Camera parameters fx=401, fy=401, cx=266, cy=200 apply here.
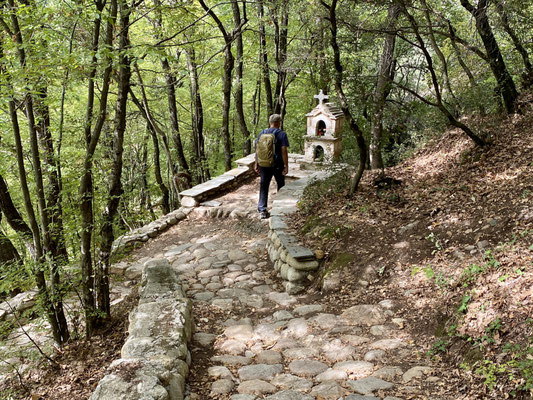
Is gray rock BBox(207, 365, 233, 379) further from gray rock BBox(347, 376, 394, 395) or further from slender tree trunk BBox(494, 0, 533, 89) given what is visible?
slender tree trunk BBox(494, 0, 533, 89)

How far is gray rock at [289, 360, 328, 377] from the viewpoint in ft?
11.1

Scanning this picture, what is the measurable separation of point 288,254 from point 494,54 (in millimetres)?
5364

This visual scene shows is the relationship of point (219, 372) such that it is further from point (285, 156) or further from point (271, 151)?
point (285, 156)

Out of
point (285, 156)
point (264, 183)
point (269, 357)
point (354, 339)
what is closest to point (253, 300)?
point (269, 357)

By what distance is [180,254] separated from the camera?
741cm

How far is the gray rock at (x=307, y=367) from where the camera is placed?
3.38 metres

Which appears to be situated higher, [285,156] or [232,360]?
[285,156]

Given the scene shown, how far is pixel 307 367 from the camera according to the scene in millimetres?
3461

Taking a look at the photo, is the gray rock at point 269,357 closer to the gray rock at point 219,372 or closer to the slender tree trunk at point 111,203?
the gray rock at point 219,372

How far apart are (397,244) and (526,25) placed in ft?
16.1

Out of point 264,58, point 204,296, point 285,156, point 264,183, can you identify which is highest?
point 264,58

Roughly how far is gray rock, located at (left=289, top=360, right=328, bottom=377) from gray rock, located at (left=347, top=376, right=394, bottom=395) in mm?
349

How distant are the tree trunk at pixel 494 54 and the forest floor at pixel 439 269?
0.47 meters

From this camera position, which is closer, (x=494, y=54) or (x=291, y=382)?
(x=291, y=382)
